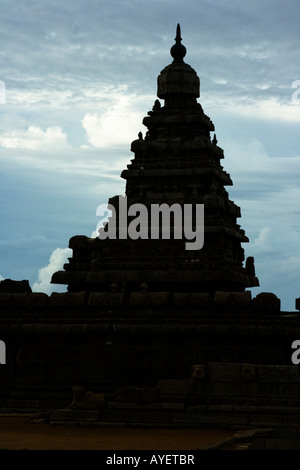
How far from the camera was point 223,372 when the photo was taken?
45.7 metres

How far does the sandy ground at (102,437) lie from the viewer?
125 ft

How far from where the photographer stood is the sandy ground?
125 feet

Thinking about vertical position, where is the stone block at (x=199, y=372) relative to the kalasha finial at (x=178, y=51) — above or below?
below

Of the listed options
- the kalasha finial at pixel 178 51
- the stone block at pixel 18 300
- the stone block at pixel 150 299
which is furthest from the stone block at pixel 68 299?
the kalasha finial at pixel 178 51

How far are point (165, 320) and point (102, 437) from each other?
569 inches

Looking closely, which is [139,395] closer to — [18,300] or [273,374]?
[273,374]

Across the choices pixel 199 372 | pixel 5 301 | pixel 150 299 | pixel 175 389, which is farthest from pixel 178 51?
pixel 175 389

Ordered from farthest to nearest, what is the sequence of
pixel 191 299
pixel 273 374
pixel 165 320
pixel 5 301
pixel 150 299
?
pixel 5 301
pixel 150 299
pixel 191 299
pixel 165 320
pixel 273 374

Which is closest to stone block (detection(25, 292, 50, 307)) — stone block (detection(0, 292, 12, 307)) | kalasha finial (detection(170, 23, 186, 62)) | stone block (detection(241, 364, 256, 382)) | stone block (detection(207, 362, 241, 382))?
stone block (detection(0, 292, 12, 307))

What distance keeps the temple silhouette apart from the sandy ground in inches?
53.1

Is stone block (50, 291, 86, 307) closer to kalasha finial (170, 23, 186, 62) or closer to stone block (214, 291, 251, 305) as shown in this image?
stone block (214, 291, 251, 305)

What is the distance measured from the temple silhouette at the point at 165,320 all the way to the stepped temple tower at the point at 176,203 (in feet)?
0.28

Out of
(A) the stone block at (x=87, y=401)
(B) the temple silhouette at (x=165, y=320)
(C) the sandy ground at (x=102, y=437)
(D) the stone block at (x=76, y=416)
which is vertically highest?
(B) the temple silhouette at (x=165, y=320)

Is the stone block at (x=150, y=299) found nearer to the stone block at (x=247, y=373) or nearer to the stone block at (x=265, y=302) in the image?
the stone block at (x=265, y=302)
